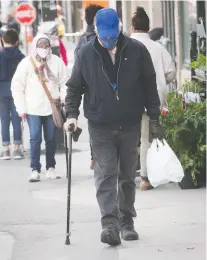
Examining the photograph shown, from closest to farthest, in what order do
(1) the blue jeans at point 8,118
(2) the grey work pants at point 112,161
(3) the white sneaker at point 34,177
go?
1. (2) the grey work pants at point 112,161
2. (3) the white sneaker at point 34,177
3. (1) the blue jeans at point 8,118

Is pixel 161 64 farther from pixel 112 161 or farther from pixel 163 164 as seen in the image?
pixel 112 161

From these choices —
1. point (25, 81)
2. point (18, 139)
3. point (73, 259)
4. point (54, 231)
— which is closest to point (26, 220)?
point (54, 231)

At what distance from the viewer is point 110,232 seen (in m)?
8.64

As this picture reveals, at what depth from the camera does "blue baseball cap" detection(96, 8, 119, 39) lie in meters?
8.50

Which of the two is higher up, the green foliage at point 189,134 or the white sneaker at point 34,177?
the green foliage at point 189,134

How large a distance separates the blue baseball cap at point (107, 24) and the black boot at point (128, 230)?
1617mm

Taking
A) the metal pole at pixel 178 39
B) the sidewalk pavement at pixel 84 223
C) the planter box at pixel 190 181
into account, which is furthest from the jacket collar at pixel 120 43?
the metal pole at pixel 178 39

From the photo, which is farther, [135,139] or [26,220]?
[26,220]

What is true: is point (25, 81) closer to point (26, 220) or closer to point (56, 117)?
point (56, 117)

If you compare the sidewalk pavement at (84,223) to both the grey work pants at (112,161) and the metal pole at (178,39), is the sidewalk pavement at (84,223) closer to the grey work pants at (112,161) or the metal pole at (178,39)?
the grey work pants at (112,161)

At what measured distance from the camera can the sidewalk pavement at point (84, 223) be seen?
339 inches

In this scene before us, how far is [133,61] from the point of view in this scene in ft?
28.2

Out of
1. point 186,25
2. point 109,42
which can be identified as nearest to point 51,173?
point 109,42

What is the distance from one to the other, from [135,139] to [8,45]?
261 inches
